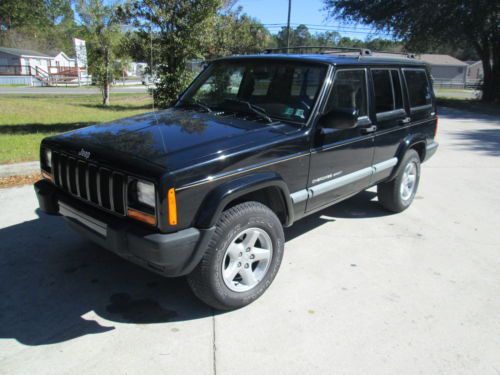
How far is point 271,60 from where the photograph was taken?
13.9ft

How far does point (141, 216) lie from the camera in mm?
2865

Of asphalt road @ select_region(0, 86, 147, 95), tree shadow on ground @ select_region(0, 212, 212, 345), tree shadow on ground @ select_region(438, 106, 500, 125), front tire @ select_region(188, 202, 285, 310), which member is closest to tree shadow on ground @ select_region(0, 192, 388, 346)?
tree shadow on ground @ select_region(0, 212, 212, 345)

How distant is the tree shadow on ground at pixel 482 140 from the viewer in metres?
9.88

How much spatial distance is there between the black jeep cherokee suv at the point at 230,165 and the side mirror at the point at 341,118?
1cm

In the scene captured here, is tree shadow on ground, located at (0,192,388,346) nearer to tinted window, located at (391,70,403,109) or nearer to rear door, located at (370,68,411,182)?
rear door, located at (370,68,411,182)

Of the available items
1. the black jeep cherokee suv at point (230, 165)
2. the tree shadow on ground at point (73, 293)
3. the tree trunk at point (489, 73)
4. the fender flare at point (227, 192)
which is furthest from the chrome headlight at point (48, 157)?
the tree trunk at point (489, 73)

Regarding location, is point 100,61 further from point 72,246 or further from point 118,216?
point 118,216

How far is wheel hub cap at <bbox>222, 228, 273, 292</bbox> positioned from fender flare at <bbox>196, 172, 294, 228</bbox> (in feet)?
0.99

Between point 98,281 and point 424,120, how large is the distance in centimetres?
444

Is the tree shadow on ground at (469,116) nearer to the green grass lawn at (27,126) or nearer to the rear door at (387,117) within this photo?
the rear door at (387,117)

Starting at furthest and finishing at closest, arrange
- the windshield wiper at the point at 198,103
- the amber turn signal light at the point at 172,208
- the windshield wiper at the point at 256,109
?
the windshield wiper at the point at 198,103
the windshield wiper at the point at 256,109
the amber turn signal light at the point at 172,208

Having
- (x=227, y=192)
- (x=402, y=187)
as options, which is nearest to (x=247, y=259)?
(x=227, y=192)

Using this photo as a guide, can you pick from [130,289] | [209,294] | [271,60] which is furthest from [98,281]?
[271,60]

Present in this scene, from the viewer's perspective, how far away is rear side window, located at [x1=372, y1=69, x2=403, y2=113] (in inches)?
183
